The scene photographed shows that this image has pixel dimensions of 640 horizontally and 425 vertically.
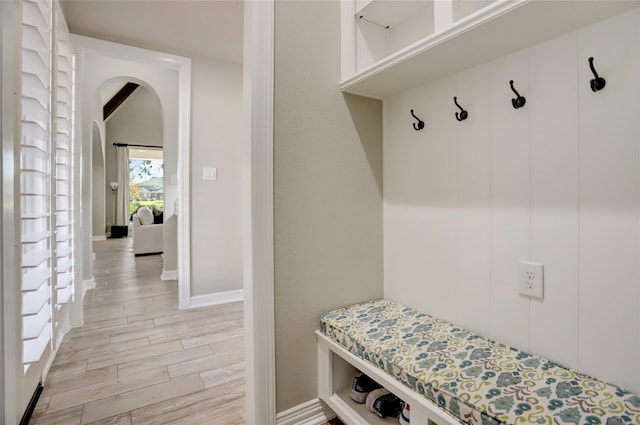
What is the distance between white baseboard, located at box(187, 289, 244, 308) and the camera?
306 centimetres

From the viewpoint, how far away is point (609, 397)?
0.83 m

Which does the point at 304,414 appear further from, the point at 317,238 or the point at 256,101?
the point at 256,101

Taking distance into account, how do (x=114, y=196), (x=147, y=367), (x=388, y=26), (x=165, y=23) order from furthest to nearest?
(x=114, y=196) < (x=165, y=23) < (x=147, y=367) < (x=388, y=26)

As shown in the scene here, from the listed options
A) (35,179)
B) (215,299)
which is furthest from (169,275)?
(35,179)

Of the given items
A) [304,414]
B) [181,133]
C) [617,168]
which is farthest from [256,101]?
[181,133]

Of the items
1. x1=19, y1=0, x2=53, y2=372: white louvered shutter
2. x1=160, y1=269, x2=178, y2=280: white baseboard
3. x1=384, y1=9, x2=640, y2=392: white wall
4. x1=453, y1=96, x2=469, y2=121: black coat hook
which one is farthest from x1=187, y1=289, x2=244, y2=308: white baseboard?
x1=453, y1=96, x2=469, y2=121: black coat hook

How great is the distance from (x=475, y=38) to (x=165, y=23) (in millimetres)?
2456

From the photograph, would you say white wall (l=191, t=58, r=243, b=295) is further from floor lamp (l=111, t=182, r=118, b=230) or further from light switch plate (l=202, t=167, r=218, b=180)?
floor lamp (l=111, t=182, r=118, b=230)

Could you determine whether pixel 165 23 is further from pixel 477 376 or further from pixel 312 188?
pixel 477 376

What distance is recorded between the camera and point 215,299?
319cm

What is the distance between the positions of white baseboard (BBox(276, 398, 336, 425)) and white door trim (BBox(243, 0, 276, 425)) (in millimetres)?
56

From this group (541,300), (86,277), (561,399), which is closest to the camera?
(561,399)

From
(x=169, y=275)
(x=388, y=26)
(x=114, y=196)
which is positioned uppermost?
(x=388, y=26)

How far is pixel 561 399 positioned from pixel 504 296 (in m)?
0.38
